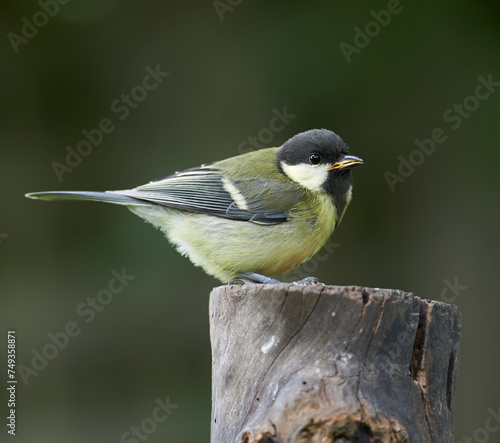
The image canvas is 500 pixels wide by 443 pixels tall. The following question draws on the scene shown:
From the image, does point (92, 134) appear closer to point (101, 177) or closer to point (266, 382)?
point (101, 177)

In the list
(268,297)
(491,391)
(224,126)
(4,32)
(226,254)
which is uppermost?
(4,32)

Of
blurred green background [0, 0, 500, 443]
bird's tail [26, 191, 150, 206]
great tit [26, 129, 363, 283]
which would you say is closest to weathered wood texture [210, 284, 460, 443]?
great tit [26, 129, 363, 283]

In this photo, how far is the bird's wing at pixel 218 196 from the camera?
3322 mm

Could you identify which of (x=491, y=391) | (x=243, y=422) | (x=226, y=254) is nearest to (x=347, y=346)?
(x=243, y=422)

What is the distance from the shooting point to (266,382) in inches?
82.2

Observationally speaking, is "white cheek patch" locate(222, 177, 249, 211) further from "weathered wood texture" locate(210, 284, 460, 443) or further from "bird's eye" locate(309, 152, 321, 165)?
"weathered wood texture" locate(210, 284, 460, 443)

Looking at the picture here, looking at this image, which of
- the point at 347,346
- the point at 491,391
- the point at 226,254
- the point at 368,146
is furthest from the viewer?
the point at 368,146

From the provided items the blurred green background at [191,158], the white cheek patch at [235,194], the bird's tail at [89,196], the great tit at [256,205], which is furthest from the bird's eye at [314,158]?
the blurred green background at [191,158]

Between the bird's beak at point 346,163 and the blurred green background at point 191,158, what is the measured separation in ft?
6.03

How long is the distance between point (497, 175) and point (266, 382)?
12.2ft

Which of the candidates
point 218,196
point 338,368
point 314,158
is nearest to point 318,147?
point 314,158

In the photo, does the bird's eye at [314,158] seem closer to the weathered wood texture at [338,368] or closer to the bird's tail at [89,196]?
the bird's tail at [89,196]

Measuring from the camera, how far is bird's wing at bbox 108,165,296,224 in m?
3.32

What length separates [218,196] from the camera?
347 cm
